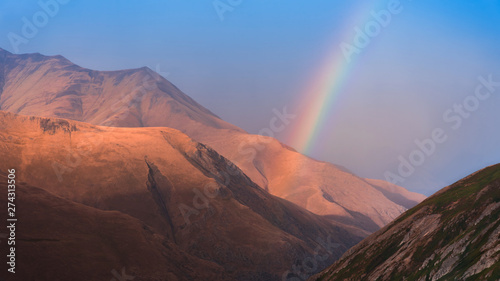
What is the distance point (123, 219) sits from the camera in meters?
151

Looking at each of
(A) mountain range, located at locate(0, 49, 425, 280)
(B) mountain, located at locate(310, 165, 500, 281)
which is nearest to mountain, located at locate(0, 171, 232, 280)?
(A) mountain range, located at locate(0, 49, 425, 280)

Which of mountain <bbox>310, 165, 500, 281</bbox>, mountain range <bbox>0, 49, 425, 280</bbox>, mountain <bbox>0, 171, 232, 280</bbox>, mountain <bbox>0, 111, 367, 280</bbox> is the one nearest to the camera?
mountain <bbox>310, 165, 500, 281</bbox>

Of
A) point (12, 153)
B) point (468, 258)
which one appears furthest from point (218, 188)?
point (468, 258)

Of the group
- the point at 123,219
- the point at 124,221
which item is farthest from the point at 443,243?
the point at 123,219

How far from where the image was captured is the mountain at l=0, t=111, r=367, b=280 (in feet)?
413

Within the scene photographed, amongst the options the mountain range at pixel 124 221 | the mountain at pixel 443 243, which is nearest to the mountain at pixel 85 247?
the mountain range at pixel 124 221

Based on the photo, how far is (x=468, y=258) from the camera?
4922cm

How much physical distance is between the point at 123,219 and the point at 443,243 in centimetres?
11535

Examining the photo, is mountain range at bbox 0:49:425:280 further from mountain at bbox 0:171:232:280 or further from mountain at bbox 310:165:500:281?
mountain at bbox 310:165:500:281

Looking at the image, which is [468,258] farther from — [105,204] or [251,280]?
[105,204]

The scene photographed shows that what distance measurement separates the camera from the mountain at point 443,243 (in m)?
48.2

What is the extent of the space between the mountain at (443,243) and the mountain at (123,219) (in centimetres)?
6734

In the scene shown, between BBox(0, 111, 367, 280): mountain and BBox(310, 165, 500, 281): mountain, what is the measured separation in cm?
6734

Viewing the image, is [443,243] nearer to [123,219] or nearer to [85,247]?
[85,247]
